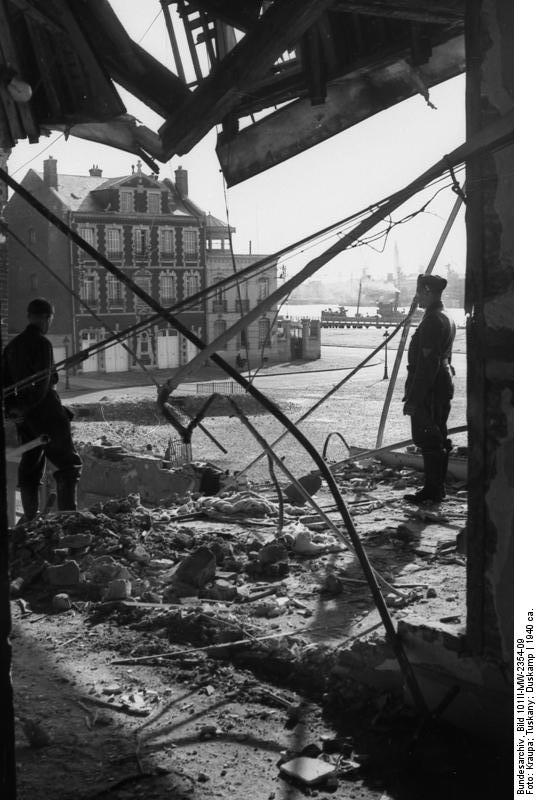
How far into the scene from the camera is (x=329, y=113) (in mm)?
5766

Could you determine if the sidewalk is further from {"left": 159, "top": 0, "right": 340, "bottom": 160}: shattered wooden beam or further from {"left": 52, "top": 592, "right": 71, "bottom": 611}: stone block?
{"left": 159, "top": 0, "right": 340, "bottom": 160}: shattered wooden beam

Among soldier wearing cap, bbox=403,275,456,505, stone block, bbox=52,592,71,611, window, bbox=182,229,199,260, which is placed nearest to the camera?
stone block, bbox=52,592,71,611

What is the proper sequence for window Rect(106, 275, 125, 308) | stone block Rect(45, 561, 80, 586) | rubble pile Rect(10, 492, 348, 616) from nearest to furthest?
rubble pile Rect(10, 492, 348, 616) < stone block Rect(45, 561, 80, 586) < window Rect(106, 275, 125, 308)

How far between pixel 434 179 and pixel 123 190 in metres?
47.8

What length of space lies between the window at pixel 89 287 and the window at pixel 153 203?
17.4 feet

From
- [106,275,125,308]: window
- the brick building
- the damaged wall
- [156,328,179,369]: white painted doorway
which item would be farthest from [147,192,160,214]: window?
the damaged wall

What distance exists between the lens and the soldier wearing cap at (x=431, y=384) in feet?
24.8

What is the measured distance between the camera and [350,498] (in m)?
8.55

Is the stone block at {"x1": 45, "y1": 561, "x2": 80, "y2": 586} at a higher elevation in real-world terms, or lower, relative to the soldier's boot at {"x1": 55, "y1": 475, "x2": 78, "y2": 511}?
lower

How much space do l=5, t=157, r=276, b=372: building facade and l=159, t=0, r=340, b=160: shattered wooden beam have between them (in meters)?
40.5

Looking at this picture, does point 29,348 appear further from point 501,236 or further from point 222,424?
point 222,424

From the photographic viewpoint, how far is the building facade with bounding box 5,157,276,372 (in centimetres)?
4772

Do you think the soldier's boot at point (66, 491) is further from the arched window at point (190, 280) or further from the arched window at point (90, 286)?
the arched window at point (190, 280)

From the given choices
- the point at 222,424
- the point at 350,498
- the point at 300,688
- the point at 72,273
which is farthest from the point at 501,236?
the point at 72,273
